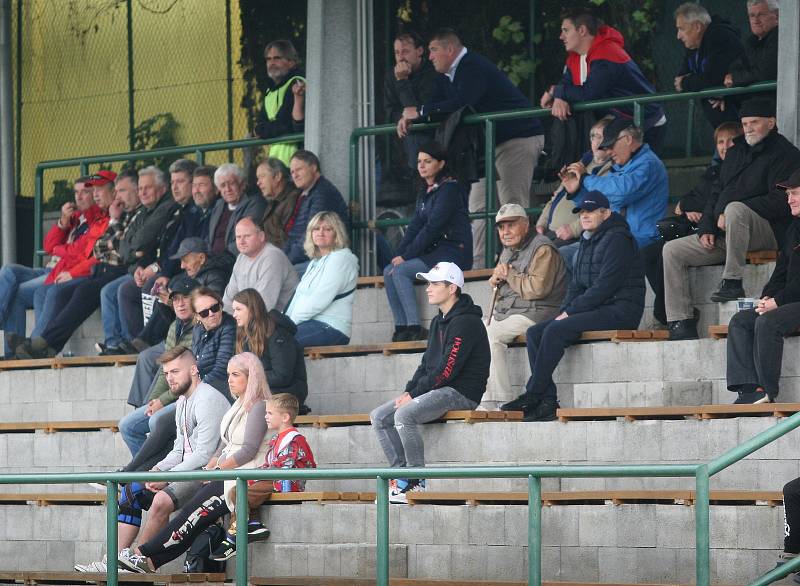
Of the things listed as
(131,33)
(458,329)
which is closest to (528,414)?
(458,329)

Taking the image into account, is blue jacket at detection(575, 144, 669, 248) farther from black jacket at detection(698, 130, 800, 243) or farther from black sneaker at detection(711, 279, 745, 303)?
black sneaker at detection(711, 279, 745, 303)

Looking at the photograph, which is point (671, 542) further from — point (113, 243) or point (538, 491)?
point (113, 243)

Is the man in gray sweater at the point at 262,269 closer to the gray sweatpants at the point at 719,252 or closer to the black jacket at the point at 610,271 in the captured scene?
the black jacket at the point at 610,271

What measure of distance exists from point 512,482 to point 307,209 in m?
4.50

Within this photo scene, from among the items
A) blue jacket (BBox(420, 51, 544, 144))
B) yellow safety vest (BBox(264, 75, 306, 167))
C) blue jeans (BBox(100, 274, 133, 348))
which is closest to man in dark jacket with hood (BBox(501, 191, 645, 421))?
blue jacket (BBox(420, 51, 544, 144))

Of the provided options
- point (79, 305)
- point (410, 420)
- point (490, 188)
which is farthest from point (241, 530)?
point (79, 305)

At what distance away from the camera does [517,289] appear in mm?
12031

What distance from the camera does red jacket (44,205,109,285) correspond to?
15.6m

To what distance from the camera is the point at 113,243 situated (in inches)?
607

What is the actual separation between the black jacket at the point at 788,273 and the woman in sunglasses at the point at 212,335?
3805 mm

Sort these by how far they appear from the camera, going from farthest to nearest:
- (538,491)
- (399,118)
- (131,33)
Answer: (131,33)
(399,118)
(538,491)

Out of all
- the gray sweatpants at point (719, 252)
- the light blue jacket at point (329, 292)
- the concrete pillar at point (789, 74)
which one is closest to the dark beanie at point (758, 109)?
the gray sweatpants at point (719, 252)

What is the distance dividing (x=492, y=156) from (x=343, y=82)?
164 centimetres

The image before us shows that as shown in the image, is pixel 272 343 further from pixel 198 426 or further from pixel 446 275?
pixel 446 275
